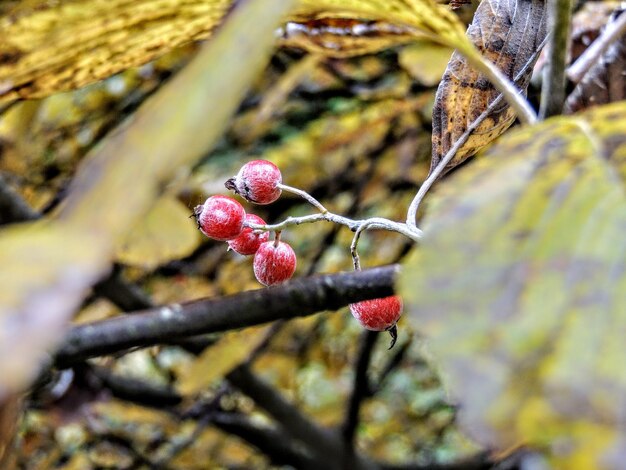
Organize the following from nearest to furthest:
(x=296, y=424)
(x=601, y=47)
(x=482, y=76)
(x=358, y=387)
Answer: (x=601, y=47) < (x=482, y=76) < (x=358, y=387) < (x=296, y=424)

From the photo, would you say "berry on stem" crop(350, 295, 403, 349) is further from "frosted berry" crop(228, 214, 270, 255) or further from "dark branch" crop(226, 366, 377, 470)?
"dark branch" crop(226, 366, 377, 470)

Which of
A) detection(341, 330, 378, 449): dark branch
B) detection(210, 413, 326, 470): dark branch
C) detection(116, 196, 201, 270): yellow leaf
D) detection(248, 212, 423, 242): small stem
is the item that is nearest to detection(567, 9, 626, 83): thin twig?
detection(248, 212, 423, 242): small stem

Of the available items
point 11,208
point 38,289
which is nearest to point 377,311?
point 38,289

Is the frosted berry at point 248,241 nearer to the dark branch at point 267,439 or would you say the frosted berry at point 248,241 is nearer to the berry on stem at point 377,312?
the berry on stem at point 377,312

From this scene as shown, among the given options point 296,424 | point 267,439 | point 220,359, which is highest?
point 220,359

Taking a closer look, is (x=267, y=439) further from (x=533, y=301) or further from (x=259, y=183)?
(x=533, y=301)

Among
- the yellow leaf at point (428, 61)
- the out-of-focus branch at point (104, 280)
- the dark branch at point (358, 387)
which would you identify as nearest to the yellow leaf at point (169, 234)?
the out-of-focus branch at point (104, 280)
